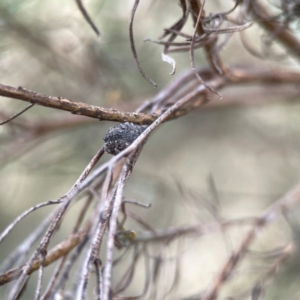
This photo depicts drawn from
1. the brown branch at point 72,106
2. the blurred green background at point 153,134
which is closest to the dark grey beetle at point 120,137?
the brown branch at point 72,106

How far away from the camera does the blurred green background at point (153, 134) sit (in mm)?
717

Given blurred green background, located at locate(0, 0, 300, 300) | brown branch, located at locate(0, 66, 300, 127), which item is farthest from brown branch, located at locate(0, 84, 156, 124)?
blurred green background, located at locate(0, 0, 300, 300)

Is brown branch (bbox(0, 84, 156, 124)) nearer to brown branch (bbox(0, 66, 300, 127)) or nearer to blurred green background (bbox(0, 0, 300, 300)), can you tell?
brown branch (bbox(0, 66, 300, 127))

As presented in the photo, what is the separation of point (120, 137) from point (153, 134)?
28.0 inches

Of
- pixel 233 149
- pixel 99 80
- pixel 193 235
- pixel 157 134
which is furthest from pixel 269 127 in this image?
pixel 193 235

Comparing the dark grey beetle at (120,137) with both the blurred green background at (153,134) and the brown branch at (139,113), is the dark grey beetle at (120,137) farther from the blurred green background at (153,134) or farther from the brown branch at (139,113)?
the blurred green background at (153,134)

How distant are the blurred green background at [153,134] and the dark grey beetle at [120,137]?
332 millimetres

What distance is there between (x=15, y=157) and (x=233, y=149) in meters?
0.61

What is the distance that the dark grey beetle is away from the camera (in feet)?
0.86

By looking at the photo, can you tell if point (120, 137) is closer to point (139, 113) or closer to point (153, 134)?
point (139, 113)

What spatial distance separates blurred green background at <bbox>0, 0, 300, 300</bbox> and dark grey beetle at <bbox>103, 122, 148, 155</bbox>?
33 centimetres

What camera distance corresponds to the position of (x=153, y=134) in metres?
0.97

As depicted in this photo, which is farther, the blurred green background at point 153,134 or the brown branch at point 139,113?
the blurred green background at point 153,134

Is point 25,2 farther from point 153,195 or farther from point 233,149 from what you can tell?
point 233,149
